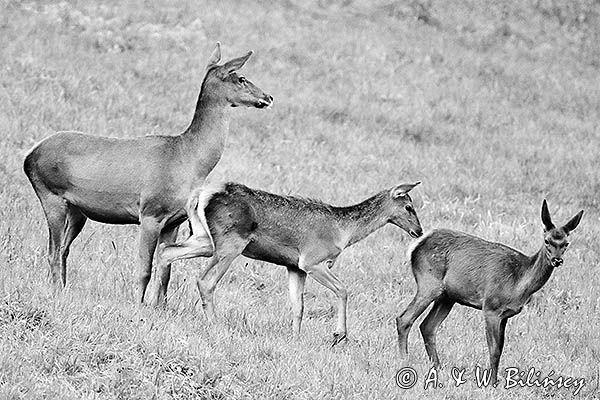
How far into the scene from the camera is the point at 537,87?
2291 cm

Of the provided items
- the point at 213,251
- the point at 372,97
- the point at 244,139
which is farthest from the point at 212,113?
the point at 372,97

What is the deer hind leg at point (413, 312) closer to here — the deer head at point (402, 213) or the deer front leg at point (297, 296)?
the deer front leg at point (297, 296)

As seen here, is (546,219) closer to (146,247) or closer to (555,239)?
(555,239)

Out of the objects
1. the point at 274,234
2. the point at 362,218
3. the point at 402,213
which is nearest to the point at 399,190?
the point at 402,213

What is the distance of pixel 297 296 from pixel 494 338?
183cm

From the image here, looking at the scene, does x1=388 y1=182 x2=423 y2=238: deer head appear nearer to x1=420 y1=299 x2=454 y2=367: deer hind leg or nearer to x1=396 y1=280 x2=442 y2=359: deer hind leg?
x1=420 y1=299 x2=454 y2=367: deer hind leg

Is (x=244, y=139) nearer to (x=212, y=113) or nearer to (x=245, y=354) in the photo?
(x=212, y=113)

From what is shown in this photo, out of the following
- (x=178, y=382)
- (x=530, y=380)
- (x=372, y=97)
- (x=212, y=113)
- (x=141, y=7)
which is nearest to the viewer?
(x=178, y=382)

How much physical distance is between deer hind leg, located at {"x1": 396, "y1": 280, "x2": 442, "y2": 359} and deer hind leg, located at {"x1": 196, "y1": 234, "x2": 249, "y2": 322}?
1595 mm

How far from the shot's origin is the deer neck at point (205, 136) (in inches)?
383

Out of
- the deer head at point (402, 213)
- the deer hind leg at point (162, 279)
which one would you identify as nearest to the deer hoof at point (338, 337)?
the deer hind leg at point (162, 279)

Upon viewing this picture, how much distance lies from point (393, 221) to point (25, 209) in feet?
14.0

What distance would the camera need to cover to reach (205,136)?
996cm

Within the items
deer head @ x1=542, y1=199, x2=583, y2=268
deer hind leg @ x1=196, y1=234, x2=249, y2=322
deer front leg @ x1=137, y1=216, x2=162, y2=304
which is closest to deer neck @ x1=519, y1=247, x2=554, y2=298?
deer head @ x1=542, y1=199, x2=583, y2=268
